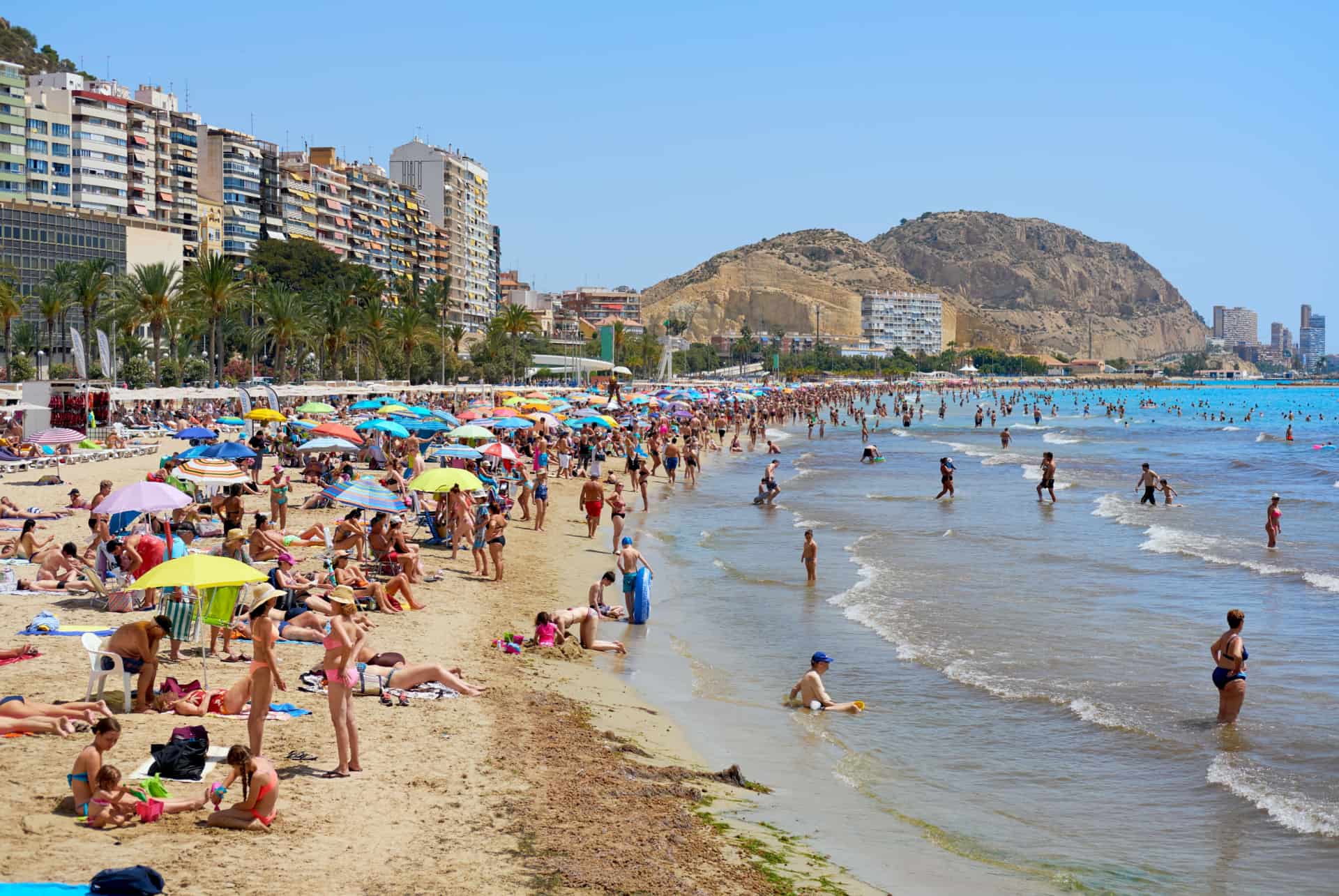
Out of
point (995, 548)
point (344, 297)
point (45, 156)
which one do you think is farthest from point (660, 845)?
point (45, 156)

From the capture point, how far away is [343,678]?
706 centimetres

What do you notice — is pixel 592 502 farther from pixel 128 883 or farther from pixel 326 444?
pixel 128 883

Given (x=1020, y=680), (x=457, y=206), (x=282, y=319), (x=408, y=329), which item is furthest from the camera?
(x=457, y=206)

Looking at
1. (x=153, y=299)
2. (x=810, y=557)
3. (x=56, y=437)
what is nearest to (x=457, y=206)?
(x=153, y=299)

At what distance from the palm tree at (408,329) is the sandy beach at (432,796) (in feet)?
174

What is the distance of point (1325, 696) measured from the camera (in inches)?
448

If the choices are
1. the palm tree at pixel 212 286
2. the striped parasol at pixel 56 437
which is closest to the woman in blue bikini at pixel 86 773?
the striped parasol at pixel 56 437

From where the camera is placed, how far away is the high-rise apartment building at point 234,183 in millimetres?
92375

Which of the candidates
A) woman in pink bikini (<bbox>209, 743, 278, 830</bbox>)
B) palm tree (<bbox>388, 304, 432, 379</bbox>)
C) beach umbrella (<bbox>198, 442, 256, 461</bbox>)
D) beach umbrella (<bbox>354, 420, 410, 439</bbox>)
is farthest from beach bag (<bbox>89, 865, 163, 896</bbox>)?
palm tree (<bbox>388, 304, 432, 379</bbox>)

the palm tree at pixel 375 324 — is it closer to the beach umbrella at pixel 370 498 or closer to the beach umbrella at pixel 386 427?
the beach umbrella at pixel 386 427

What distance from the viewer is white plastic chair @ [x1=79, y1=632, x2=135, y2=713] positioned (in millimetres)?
7922

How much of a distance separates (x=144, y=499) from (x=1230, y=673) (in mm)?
10461

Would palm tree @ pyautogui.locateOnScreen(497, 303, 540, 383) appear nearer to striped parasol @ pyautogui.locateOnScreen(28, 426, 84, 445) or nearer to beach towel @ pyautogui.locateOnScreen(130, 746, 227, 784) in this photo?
striped parasol @ pyautogui.locateOnScreen(28, 426, 84, 445)

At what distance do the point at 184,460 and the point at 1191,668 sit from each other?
14.5 meters
